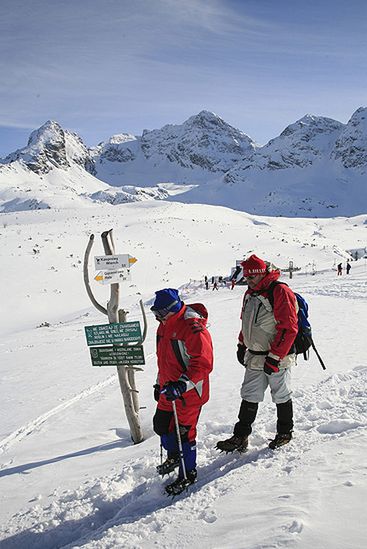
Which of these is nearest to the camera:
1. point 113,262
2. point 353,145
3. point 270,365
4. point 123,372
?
point 270,365

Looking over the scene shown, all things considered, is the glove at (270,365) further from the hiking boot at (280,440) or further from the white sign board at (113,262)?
the white sign board at (113,262)

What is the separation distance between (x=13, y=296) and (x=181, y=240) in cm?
2075

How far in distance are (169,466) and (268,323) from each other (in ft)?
5.92

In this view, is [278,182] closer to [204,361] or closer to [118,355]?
[118,355]

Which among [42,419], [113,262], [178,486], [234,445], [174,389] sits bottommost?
[42,419]

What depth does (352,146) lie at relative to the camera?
17425cm

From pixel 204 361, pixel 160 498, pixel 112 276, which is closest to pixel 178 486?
pixel 160 498

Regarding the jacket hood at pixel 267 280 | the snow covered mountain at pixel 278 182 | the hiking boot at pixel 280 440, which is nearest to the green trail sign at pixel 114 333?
the jacket hood at pixel 267 280

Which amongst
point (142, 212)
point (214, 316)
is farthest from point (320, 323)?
point (142, 212)

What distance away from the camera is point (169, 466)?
4598 millimetres

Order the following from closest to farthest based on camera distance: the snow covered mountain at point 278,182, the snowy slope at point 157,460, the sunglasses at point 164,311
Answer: the snowy slope at point 157,460
the sunglasses at point 164,311
the snow covered mountain at point 278,182

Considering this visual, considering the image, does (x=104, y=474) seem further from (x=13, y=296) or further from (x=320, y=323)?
(x=13, y=296)

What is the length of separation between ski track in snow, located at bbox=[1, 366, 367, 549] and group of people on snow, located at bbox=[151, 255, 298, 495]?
22 cm

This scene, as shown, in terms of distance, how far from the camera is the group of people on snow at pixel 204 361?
4318 millimetres
